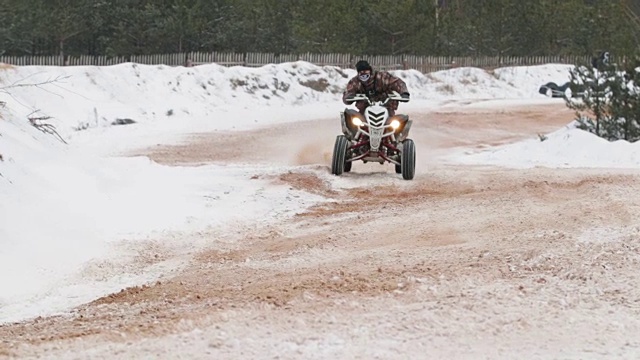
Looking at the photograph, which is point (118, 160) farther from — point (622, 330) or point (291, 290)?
point (622, 330)

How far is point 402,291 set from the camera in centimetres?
571

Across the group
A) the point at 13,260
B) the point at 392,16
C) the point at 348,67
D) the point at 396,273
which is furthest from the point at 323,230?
the point at 392,16

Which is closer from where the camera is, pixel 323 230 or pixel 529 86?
pixel 323 230

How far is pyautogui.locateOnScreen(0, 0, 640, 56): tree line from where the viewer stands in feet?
139

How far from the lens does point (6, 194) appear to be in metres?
7.73

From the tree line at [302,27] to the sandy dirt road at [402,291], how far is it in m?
33.3

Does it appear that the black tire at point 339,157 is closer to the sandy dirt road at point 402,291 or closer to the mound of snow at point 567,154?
the sandy dirt road at point 402,291

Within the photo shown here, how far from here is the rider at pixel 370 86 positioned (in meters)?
13.3

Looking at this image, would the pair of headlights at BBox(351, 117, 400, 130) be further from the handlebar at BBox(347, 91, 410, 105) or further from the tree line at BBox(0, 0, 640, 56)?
the tree line at BBox(0, 0, 640, 56)

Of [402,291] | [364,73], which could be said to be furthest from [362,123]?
[402,291]

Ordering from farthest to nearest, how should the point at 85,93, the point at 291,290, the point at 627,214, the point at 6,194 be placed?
the point at 85,93
the point at 627,214
the point at 6,194
the point at 291,290

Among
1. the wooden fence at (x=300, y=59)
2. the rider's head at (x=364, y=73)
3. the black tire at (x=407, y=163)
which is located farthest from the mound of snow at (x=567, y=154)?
the wooden fence at (x=300, y=59)

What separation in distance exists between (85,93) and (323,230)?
18769mm

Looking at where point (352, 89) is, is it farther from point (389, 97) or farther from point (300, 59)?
point (300, 59)
